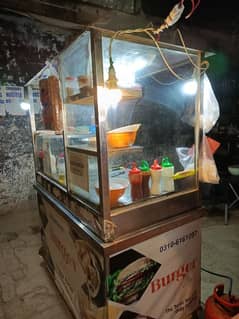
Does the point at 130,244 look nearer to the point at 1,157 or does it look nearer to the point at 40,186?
the point at 40,186

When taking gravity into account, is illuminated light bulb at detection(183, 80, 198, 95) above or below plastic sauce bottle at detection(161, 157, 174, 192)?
above

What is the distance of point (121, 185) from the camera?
1368 millimetres

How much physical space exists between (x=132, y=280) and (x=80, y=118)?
1.05m

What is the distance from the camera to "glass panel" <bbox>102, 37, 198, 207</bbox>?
1353mm

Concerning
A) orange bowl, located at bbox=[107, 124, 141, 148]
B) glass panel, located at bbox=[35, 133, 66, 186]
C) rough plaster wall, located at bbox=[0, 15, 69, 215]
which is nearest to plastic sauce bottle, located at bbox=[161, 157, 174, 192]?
orange bowl, located at bbox=[107, 124, 141, 148]

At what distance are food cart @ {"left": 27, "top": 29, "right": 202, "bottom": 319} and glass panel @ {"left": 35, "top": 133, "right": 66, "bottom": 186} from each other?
21 mm

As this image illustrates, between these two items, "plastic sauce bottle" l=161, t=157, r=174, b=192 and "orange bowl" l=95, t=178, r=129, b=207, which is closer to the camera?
"orange bowl" l=95, t=178, r=129, b=207

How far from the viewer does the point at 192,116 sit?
151 centimetres

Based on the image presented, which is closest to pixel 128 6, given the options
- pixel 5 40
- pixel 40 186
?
pixel 40 186

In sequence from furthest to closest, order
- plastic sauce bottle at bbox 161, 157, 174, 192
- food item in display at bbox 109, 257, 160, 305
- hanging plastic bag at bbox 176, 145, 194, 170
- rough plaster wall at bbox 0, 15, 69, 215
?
rough plaster wall at bbox 0, 15, 69, 215, hanging plastic bag at bbox 176, 145, 194, 170, plastic sauce bottle at bbox 161, 157, 174, 192, food item in display at bbox 109, 257, 160, 305

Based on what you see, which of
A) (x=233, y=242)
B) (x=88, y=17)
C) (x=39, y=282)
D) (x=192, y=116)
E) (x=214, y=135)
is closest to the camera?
(x=192, y=116)

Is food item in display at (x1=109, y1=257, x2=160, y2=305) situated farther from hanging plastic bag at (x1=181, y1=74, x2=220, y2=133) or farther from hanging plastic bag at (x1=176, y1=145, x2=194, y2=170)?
hanging plastic bag at (x1=181, y1=74, x2=220, y2=133)

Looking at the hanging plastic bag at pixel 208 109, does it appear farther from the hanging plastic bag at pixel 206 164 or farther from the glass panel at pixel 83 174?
the glass panel at pixel 83 174

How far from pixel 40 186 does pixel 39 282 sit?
876 mm
